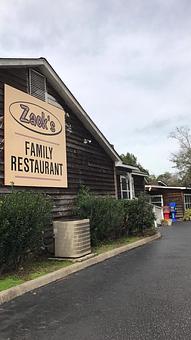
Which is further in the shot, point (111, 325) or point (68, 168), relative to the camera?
point (68, 168)

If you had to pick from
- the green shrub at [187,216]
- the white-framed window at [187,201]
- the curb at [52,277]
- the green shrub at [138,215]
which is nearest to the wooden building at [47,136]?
the green shrub at [138,215]

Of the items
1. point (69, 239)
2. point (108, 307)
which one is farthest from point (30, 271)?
point (108, 307)

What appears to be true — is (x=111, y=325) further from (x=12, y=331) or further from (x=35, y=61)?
(x=35, y=61)

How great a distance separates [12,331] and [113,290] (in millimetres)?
2539

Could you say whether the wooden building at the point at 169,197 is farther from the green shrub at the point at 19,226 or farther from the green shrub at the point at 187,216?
the green shrub at the point at 19,226

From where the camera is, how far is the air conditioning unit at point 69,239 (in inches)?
428

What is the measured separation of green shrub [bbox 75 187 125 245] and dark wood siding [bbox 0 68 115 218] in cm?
44

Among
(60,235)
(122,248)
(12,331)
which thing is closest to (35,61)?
(60,235)

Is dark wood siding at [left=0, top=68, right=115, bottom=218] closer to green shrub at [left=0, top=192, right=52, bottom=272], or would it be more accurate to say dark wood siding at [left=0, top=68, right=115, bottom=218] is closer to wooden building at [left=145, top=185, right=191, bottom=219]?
green shrub at [left=0, top=192, right=52, bottom=272]

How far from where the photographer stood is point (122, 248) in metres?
13.0

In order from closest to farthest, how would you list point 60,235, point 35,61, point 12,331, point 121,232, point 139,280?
1. point 12,331
2. point 139,280
3. point 60,235
4. point 35,61
5. point 121,232

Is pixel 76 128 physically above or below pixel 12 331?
above

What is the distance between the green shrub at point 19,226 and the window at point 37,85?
167 inches

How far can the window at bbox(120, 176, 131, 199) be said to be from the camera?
22.5 metres
